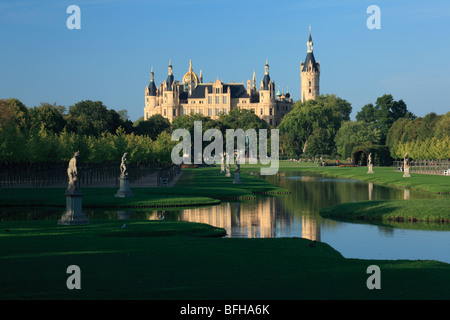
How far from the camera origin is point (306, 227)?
28500 mm

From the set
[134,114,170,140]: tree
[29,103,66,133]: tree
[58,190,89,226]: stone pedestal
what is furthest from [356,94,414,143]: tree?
[58,190,89,226]: stone pedestal

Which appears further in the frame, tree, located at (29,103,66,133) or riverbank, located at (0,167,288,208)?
tree, located at (29,103,66,133)

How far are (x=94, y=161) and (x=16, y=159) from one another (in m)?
12.9

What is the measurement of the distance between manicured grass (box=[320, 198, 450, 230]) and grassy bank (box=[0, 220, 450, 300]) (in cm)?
1091

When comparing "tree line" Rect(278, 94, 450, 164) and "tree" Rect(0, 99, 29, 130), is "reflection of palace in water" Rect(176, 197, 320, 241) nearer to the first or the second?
"tree" Rect(0, 99, 29, 130)

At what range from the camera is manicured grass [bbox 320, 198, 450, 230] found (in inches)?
1209

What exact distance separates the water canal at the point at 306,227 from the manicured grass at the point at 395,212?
1.18 m

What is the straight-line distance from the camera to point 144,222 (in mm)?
25922

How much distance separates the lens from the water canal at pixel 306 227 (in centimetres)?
2270

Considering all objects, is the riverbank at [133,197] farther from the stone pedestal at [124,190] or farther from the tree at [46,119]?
the tree at [46,119]

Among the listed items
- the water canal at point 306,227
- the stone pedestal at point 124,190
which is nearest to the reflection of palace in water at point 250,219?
the water canal at point 306,227
